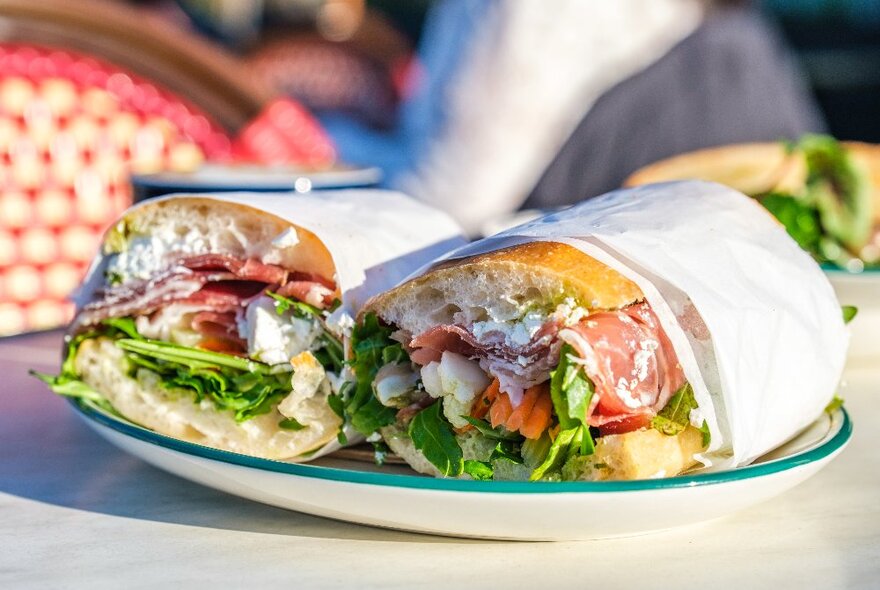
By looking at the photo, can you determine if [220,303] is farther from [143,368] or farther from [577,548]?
[577,548]

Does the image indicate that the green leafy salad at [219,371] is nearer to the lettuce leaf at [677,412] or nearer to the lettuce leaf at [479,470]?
the lettuce leaf at [479,470]

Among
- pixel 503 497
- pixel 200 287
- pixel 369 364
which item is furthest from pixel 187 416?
pixel 503 497

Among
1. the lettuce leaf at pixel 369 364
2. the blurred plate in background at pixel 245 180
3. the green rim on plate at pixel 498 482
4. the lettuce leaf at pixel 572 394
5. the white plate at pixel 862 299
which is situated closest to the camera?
the green rim on plate at pixel 498 482

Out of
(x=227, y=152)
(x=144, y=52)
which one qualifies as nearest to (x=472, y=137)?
(x=227, y=152)

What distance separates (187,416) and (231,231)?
0.28 meters

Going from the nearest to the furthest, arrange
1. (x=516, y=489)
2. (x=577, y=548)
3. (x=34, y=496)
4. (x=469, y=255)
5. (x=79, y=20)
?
(x=516, y=489) → (x=577, y=548) → (x=469, y=255) → (x=34, y=496) → (x=79, y=20)

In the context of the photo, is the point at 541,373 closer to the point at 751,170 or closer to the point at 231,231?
the point at 231,231

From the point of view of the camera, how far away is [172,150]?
386 centimetres

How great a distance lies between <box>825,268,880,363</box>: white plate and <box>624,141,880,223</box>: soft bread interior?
46cm

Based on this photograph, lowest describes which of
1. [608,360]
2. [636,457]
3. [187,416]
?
[187,416]

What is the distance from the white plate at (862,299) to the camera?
1794 mm

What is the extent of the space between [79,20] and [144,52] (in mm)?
250

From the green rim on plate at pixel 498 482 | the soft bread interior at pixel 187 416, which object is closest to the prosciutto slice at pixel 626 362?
the green rim on plate at pixel 498 482

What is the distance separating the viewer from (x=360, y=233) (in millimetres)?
1569
